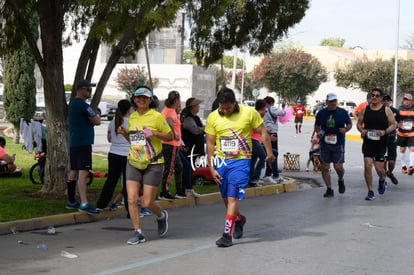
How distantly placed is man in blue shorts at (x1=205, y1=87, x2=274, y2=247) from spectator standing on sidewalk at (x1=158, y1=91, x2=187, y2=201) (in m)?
2.44

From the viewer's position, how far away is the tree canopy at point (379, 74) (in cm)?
7325

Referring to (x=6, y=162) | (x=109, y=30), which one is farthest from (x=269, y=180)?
(x=6, y=162)

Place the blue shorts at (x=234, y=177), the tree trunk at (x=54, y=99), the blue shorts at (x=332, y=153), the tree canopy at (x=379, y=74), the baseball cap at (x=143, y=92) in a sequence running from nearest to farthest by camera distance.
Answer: the blue shorts at (x=234, y=177)
the baseball cap at (x=143, y=92)
the tree trunk at (x=54, y=99)
the blue shorts at (x=332, y=153)
the tree canopy at (x=379, y=74)

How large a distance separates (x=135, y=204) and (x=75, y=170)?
2294mm

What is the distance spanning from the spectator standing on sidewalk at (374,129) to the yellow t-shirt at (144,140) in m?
5.55

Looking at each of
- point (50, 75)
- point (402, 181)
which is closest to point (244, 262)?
point (50, 75)

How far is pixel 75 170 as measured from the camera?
11008mm

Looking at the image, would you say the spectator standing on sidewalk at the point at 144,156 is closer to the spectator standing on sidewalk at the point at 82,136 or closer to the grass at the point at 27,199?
the spectator standing on sidewalk at the point at 82,136

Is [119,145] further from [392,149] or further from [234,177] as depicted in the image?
[392,149]

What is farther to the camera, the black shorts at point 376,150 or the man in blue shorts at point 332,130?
the man in blue shorts at point 332,130

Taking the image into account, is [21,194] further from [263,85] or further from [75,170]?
[263,85]

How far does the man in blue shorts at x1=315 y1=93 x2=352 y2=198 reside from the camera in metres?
13.8

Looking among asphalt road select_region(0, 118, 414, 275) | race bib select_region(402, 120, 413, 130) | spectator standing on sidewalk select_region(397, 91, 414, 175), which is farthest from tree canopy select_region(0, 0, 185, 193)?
race bib select_region(402, 120, 413, 130)

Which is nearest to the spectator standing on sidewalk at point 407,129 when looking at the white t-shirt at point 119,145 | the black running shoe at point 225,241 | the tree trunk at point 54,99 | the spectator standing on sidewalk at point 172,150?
the spectator standing on sidewalk at point 172,150
